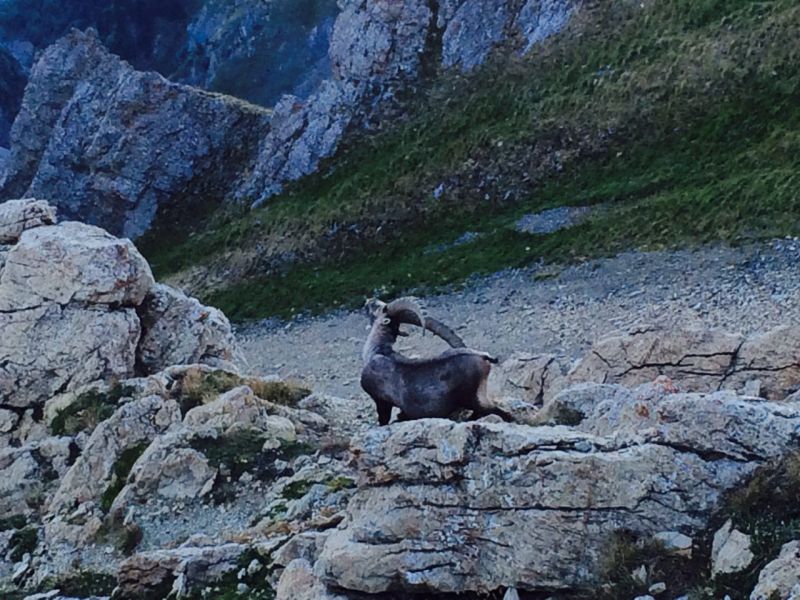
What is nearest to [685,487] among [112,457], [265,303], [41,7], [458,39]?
[112,457]

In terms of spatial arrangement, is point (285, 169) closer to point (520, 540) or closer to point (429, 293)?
point (429, 293)

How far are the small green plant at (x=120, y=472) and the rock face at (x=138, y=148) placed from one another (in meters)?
44.5

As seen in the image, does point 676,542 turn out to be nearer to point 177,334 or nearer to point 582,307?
point 177,334

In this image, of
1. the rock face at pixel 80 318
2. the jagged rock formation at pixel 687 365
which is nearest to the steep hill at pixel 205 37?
the rock face at pixel 80 318

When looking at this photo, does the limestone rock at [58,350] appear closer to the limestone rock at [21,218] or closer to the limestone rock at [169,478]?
the limestone rock at [21,218]

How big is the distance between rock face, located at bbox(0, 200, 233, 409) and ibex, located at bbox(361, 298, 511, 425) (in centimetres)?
739

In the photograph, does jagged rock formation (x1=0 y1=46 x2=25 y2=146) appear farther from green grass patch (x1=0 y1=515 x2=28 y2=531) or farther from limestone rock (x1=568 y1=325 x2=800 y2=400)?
limestone rock (x1=568 y1=325 x2=800 y2=400)

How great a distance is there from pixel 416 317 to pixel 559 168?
1211 inches

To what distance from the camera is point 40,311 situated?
19578 millimetres

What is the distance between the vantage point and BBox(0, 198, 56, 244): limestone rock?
2281 cm

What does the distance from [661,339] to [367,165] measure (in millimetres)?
35144

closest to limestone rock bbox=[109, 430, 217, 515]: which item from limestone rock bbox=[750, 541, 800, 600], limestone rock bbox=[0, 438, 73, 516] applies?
limestone rock bbox=[0, 438, 73, 516]

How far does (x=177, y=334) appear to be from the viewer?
2092cm

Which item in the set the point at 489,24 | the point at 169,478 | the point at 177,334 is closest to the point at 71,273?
the point at 177,334
